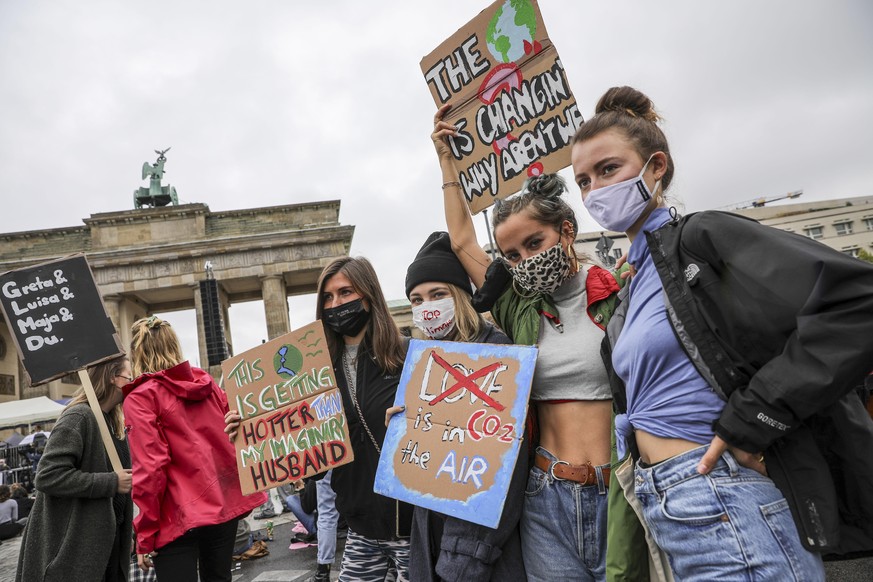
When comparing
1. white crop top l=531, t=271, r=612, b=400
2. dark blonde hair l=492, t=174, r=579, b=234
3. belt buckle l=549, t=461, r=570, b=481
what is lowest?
belt buckle l=549, t=461, r=570, b=481

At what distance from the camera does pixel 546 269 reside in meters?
1.96

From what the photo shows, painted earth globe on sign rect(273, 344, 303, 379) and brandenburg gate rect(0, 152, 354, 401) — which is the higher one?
brandenburg gate rect(0, 152, 354, 401)

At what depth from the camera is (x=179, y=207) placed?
29.8 meters

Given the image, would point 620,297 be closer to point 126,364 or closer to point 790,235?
point 790,235

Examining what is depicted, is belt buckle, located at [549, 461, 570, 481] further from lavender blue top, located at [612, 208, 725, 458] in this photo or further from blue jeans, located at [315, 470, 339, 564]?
blue jeans, located at [315, 470, 339, 564]

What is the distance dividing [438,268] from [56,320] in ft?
9.71

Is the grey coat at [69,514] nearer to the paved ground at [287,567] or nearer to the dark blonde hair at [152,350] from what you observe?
the dark blonde hair at [152,350]

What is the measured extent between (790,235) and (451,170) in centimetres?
178

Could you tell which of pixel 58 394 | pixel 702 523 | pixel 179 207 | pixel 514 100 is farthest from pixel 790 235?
pixel 58 394

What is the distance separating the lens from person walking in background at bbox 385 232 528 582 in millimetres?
1771

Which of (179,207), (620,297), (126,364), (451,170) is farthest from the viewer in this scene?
(179,207)

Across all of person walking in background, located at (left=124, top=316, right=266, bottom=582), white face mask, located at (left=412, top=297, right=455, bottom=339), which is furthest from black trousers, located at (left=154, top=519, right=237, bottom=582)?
white face mask, located at (left=412, top=297, right=455, bottom=339)

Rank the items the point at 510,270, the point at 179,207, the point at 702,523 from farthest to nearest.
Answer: the point at 179,207, the point at 510,270, the point at 702,523

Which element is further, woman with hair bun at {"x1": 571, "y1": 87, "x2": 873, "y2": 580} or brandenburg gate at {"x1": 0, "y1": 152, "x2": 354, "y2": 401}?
brandenburg gate at {"x1": 0, "y1": 152, "x2": 354, "y2": 401}
